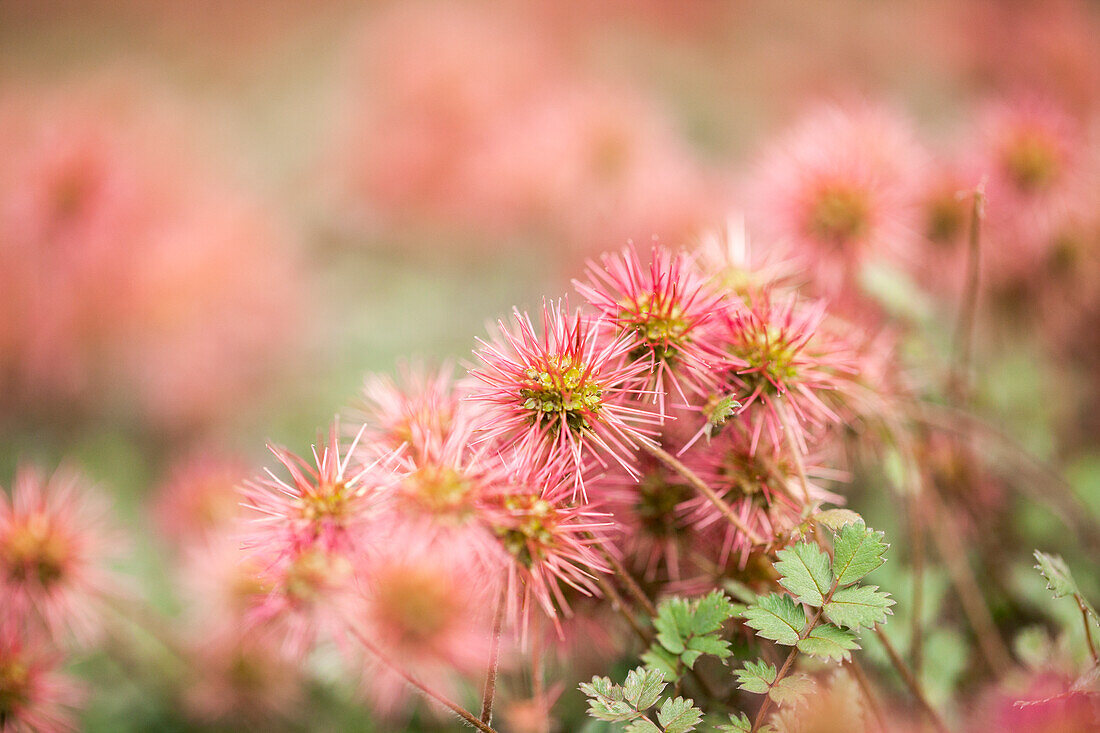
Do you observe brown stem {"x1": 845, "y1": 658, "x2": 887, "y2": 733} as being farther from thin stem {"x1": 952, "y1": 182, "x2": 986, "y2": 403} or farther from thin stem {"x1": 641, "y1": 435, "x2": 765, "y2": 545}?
thin stem {"x1": 952, "y1": 182, "x2": 986, "y2": 403}

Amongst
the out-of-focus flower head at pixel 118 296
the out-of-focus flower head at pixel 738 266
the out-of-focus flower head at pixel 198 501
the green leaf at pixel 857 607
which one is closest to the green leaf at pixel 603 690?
the green leaf at pixel 857 607

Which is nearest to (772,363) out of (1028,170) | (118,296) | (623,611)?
(623,611)

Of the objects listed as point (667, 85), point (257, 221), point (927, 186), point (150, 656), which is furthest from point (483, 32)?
point (150, 656)

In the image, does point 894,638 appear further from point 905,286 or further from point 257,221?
point 257,221

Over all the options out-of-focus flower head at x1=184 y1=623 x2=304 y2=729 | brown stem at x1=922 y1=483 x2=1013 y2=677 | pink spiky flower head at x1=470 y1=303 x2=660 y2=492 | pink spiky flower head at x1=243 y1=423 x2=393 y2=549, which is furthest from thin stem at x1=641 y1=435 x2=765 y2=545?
out-of-focus flower head at x1=184 y1=623 x2=304 y2=729

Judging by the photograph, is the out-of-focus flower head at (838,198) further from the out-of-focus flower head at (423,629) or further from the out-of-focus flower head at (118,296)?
the out-of-focus flower head at (118,296)

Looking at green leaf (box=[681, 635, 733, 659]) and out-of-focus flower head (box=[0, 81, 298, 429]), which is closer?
green leaf (box=[681, 635, 733, 659])
